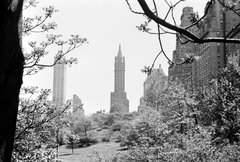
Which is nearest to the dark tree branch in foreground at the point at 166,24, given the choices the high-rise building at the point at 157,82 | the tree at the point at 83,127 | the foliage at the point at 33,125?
the foliage at the point at 33,125

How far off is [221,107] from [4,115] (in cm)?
2719

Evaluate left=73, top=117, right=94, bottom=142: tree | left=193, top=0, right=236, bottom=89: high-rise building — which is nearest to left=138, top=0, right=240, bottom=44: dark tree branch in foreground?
left=193, top=0, right=236, bottom=89: high-rise building

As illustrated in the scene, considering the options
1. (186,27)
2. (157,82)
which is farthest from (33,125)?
(157,82)

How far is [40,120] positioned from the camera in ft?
28.2

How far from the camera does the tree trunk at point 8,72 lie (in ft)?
7.20

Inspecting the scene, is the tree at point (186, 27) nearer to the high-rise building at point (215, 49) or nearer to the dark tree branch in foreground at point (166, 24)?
the dark tree branch in foreground at point (166, 24)

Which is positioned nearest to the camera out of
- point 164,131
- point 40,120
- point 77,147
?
point 40,120

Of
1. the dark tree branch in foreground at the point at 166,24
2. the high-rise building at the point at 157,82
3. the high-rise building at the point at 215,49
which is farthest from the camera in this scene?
the high-rise building at the point at 215,49

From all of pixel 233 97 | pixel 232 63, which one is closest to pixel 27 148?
pixel 233 97

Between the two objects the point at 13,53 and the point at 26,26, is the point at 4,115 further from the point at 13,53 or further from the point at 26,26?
the point at 26,26

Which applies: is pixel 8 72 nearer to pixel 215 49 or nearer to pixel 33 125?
pixel 33 125

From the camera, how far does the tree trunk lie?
2.20 meters

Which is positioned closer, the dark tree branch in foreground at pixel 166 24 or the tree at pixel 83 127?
the dark tree branch in foreground at pixel 166 24

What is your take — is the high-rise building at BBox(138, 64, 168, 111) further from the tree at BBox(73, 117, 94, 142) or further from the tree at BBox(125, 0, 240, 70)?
the tree at BBox(125, 0, 240, 70)
